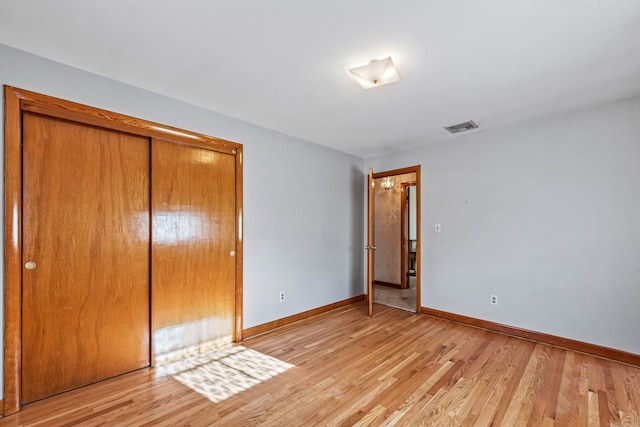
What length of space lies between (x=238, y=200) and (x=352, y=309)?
2396 mm

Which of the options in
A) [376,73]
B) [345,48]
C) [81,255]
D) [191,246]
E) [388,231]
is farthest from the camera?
[388,231]

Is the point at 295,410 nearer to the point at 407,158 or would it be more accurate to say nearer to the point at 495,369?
the point at 495,369

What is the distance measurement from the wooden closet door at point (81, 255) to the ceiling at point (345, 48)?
0.63m

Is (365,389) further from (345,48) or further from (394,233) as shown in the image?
(394,233)

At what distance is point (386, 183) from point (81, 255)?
16.2 ft

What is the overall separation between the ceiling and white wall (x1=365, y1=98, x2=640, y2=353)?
0.40m

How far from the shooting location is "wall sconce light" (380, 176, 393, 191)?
5828 mm

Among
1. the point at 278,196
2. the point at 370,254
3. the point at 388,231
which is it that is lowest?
the point at 370,254

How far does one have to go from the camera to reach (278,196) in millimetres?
Answer: 3523

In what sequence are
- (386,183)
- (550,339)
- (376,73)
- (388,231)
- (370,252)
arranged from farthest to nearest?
(388,231) < (386,183) < (370,252) < (550,339) < (376,73)

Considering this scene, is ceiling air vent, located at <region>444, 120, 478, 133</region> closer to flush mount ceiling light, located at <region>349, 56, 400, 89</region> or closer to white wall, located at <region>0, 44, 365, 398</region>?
flush mount ceiling light, located at <region>349, 56, 400, 89</region>

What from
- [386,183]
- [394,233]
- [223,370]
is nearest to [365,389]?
[223,370]

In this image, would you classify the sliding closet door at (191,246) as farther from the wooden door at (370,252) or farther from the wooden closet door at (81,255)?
the wooden door at (370,252)

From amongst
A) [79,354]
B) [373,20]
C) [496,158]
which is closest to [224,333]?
[79,354]
